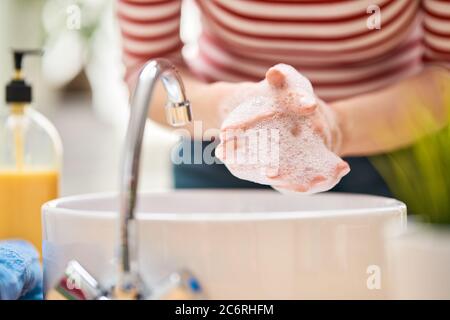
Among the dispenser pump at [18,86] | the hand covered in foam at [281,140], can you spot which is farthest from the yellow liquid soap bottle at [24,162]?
the hand covered in foam at [281,140]

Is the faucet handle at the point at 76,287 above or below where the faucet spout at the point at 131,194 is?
below

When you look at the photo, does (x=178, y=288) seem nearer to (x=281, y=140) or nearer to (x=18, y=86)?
(x=281, y=140)

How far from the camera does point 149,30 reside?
0.43 m

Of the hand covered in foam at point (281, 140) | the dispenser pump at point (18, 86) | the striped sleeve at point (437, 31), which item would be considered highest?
the striped sleeve at point (437, 31)

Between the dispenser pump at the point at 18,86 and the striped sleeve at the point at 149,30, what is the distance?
0.06 meters

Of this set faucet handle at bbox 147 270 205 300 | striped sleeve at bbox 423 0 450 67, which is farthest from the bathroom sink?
striped sleeve at bbox 423 0 450 67

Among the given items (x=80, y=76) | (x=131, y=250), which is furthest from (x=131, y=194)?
(x=80, y=76)

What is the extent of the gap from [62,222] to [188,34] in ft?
0.52

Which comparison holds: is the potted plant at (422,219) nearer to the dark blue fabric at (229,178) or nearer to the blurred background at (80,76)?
the dark blue fabric at (229,178)

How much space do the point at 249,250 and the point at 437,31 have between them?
0.19 m

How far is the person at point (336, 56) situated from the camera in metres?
0.37

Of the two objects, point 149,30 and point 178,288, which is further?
point 149,30

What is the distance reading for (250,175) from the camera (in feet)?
1.05
